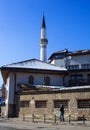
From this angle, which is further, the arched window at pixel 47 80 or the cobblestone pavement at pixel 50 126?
the arched window at pixel 47 80

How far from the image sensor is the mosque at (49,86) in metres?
27.1

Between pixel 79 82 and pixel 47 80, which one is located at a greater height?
pixel 47 80

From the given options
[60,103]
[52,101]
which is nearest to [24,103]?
[52,101]

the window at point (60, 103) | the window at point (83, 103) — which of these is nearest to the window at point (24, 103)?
the window at point (60, 103)

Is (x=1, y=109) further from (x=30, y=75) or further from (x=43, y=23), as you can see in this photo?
(x=43, y=23)

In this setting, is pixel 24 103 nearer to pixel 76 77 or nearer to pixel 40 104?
pixel 40 104

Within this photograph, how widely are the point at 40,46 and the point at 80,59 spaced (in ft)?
53.7

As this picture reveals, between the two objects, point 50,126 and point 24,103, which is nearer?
point 50,126

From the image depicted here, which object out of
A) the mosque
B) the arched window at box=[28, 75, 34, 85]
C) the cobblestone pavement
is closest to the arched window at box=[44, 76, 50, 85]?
the mosque

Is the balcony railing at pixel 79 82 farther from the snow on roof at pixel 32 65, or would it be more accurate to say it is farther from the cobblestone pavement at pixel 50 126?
the cobblestone pavement at pixel 50 126

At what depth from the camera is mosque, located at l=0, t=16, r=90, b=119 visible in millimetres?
27094

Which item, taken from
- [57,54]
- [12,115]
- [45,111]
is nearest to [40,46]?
[57,54]

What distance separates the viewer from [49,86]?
36.3 meters

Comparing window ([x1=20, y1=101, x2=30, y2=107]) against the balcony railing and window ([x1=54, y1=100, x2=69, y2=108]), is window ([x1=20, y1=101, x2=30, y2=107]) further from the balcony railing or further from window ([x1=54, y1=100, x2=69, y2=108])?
the balcony railing
